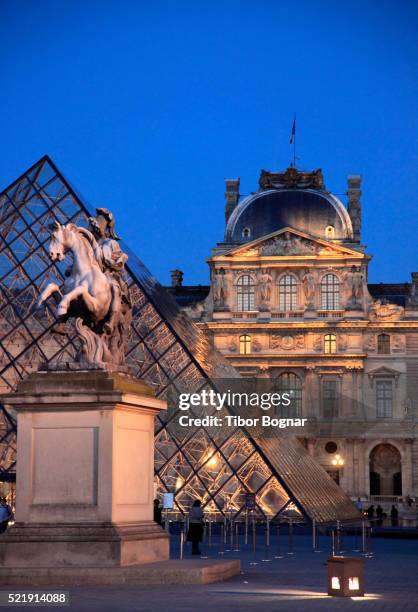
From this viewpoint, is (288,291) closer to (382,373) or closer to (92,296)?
(382,373)

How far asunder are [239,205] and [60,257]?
146 feet

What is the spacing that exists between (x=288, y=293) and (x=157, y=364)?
86.1ft

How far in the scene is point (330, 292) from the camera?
53.5 meters

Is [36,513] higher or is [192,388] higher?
[192,388]

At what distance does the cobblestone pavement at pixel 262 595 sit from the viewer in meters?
9.38

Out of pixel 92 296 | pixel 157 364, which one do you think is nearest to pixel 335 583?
pixel 92 296

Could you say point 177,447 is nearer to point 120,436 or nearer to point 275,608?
point 120,436

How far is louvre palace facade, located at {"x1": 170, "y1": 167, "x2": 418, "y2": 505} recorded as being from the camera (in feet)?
174

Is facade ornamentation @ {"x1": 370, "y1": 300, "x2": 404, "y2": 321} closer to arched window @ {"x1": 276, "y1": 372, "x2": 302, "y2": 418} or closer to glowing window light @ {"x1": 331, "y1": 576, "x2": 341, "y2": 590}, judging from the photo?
arched window @ {"x1": 276, "y1": 372, "x2": 302, "y2": 418}

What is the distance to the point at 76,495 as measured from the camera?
431 inches

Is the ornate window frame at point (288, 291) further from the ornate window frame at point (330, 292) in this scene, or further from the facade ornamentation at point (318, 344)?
the facade ornamentation at point (318, 344)

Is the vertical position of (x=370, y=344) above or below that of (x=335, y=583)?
above

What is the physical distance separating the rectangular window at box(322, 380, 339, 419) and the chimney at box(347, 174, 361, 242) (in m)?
6.42

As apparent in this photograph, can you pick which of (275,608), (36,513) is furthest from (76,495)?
(275,608)
